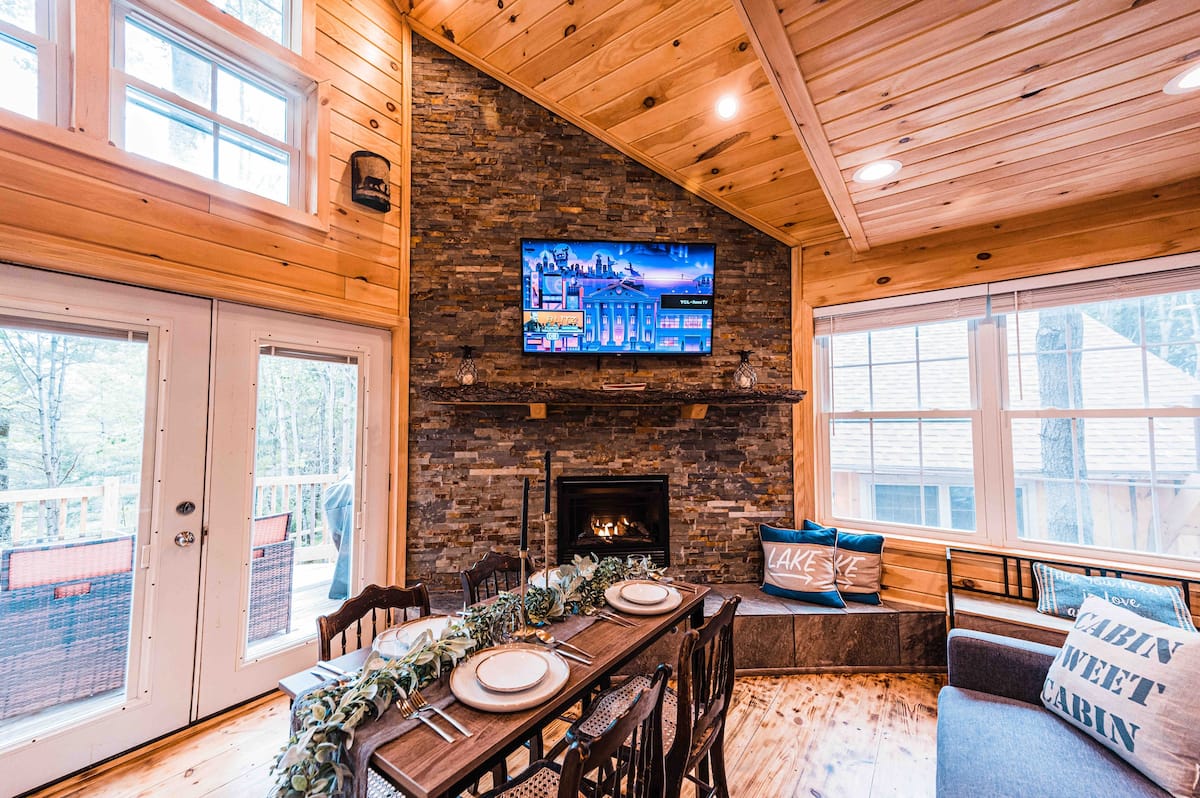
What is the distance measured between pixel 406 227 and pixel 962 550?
388 centimetres

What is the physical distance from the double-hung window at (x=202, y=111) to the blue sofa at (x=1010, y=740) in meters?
3.66

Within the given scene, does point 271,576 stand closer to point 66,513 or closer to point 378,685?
point 66,513

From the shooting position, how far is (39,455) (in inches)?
71.3

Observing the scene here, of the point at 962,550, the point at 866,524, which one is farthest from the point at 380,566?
the point at 962,550

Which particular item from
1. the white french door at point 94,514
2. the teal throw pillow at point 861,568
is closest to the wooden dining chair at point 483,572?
the white french door at point 94,514

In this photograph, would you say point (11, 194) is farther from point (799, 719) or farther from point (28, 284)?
point (799, 719)

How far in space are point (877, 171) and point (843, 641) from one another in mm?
2500

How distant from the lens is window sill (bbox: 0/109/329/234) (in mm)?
1749

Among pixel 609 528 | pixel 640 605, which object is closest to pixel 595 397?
pixel 609 528

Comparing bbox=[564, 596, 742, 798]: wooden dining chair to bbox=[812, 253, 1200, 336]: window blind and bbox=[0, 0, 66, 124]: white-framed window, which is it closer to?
bbox=[812, 253, 1200, 336]: window blind

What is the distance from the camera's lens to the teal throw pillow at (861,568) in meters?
2.83

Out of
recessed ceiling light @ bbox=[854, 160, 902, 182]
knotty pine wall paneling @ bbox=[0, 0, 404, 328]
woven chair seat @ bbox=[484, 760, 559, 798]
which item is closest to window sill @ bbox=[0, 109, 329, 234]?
knotty pine wall paneling @ bbox=[0, 0, 404, 328]

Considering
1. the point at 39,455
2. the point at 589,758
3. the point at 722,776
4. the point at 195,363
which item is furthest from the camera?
the point at 195,363

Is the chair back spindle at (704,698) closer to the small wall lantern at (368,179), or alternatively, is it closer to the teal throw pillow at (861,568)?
the teal throw pillow at (861,568)
